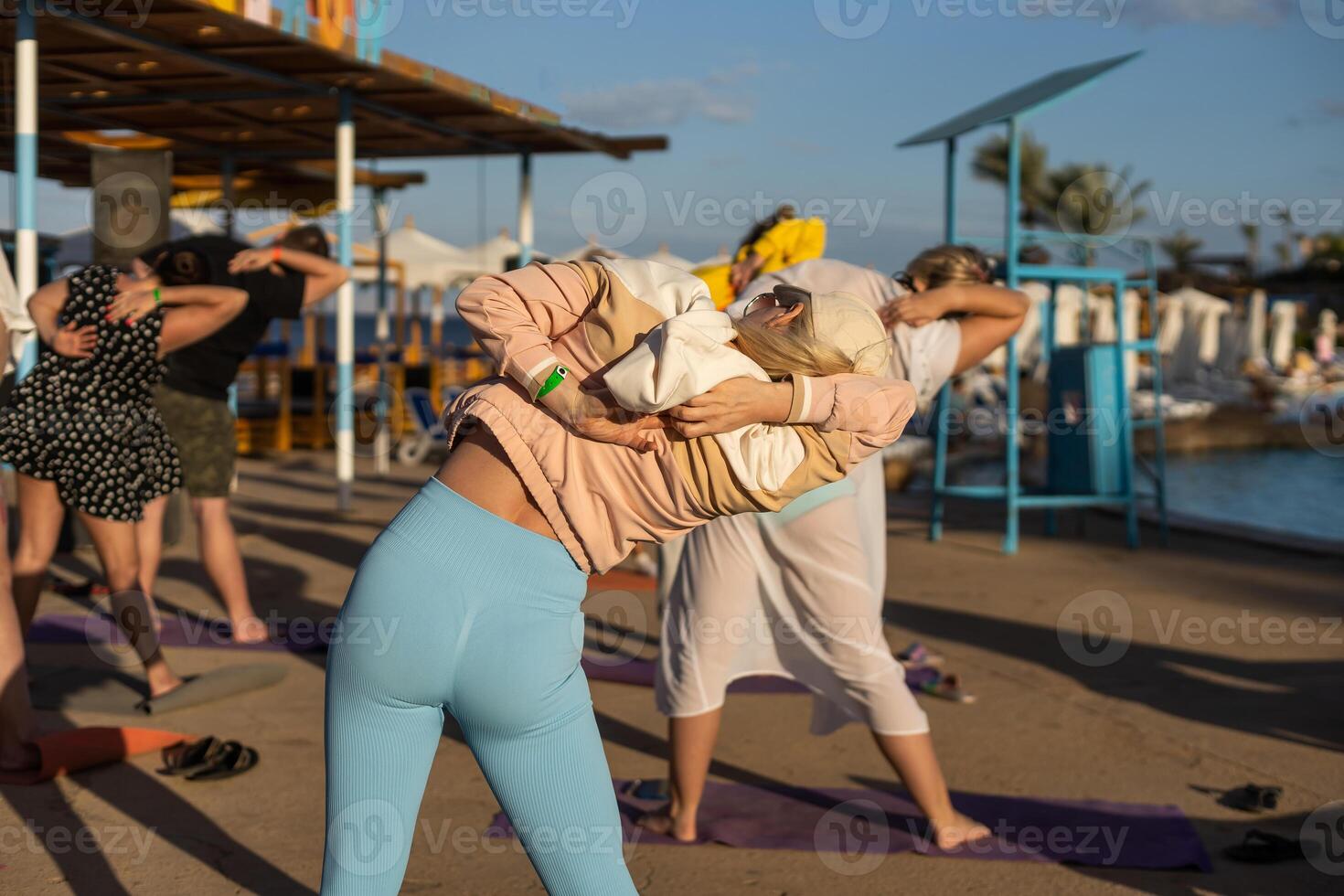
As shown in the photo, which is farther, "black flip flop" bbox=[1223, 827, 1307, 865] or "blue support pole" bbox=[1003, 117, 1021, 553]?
"blue support pole" bbox=[1003, 117, 1021, 553]

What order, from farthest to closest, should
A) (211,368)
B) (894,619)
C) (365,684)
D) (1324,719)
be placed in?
1. (894,619)
2. (211,368)
3. (1324,719)
4. (365,684)

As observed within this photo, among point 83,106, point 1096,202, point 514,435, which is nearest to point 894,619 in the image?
point 514,435

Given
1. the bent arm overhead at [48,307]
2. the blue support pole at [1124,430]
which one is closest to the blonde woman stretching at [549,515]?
the bent arm overhead at [48,307]

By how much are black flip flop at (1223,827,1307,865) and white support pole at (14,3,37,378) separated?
674 centimetres

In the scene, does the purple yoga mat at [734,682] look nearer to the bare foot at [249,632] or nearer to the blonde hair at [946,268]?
the bare foot at [249,632]

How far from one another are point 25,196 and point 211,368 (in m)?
2.74

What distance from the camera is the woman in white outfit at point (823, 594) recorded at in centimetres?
390

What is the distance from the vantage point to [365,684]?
7.11ft

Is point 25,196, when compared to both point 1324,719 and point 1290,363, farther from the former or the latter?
point 1290,363

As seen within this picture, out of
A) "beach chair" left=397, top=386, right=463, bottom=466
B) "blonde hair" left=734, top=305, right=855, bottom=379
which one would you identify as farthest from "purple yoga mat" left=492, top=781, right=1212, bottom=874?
"beach chair" left=397, top=386, right=463, bottom=466

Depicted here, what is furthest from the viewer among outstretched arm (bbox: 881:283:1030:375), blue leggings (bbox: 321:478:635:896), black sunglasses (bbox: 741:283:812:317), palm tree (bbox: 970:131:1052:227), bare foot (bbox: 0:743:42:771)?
palm tree (bbox: 970:131:1052:227)

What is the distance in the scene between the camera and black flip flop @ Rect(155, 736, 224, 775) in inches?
176

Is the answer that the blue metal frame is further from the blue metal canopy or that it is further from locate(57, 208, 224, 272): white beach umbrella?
locate(57, 208, 224, 272): white beach umbrella

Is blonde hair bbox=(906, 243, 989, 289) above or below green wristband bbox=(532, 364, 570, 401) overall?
above
